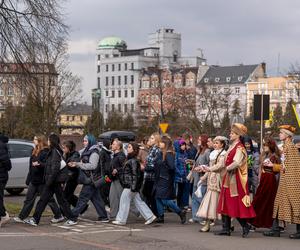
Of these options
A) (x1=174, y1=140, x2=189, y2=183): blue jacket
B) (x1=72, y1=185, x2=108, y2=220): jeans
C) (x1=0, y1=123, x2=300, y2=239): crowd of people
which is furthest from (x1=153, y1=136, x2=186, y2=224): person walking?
(x1=174, y1=140, x2=189, y2=183): blue jacket

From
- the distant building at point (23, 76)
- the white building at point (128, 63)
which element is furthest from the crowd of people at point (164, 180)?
the white building at point (128, 63)

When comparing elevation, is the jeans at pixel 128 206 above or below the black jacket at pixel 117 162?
below

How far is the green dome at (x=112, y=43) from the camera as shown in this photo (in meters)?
156

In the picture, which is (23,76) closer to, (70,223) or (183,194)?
(183,194)

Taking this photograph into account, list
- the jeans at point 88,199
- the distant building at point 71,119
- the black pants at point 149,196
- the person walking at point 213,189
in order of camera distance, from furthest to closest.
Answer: the distant building at point 71,119
the black pants at point 149,196
the jeans at point 88,199
the person walking at point 213,189

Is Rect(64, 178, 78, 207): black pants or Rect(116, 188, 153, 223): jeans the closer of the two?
Rect(116, 188, 153, 223): jeans

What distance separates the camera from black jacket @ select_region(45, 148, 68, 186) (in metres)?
13.8

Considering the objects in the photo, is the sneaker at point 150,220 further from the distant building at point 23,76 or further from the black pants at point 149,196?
the distant building at point 23,76

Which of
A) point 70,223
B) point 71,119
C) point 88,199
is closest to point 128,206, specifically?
point 88,199

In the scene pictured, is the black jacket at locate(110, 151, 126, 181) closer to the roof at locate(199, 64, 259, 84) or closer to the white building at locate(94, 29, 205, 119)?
the roof at locate(199, 64, 259, 84)

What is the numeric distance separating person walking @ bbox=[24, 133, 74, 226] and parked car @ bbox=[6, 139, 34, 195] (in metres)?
7.51

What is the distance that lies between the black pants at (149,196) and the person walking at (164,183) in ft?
0.47

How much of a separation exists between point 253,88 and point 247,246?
116 meters

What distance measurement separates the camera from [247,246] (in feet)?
38.3
